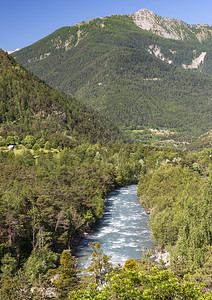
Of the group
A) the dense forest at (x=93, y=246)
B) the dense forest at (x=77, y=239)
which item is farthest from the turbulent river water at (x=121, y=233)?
the dense forest at (x=77, y=239)

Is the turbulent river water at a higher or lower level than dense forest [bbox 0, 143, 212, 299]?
lower

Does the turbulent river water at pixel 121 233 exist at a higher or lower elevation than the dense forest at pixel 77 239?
lower

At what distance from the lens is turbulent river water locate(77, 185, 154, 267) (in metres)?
83.1

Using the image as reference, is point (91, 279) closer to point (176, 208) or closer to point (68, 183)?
point (176, 208)

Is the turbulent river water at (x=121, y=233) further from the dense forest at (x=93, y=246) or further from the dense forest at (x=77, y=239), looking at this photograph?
the dense forest at (x=77, y=239)

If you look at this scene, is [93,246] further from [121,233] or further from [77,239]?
[121,233]

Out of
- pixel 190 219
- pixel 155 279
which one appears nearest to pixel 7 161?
pixel 190 219

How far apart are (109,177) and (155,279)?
455 feet

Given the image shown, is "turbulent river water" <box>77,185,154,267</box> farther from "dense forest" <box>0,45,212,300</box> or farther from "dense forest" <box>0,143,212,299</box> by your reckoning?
"dense forest" <box>0,143,212,299</box>

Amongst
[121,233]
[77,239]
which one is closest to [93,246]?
[77,239]

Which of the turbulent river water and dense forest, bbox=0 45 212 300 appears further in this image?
the turbulent river water

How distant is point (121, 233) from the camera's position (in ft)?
330

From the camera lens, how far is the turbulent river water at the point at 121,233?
273ft

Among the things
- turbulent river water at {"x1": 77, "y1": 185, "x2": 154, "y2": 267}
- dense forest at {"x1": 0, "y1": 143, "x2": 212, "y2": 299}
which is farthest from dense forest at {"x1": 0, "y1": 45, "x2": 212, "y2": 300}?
turbulent river water at {"x1": 77, "y1": 185, "x2": 154, "y2": 267}
